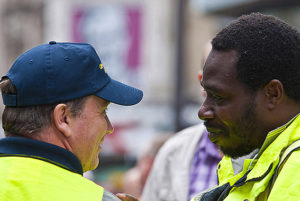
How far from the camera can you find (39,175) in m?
2.17

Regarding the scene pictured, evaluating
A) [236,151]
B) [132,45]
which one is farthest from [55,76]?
[132,45]

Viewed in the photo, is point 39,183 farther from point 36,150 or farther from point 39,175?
point 36,150

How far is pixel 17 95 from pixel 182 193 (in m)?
1.86

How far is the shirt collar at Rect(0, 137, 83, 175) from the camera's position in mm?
2260

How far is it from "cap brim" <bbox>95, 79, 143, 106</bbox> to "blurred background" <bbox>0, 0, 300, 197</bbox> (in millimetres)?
10039

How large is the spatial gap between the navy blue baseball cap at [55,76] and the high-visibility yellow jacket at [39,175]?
0.19m

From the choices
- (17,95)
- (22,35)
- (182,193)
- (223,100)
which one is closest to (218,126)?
(223,100)

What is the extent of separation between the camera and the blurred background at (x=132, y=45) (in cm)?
1441

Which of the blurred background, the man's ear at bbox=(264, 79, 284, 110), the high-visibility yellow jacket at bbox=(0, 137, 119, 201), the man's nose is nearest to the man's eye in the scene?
the man's nose

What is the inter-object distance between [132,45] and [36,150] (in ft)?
43.7

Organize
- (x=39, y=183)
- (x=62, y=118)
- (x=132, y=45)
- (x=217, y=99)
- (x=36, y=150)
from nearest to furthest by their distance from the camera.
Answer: (x=39, y=183)
(x=36, y=150)
(x=62, y=118)
(x=217, y=99)
(x=132, y=45)

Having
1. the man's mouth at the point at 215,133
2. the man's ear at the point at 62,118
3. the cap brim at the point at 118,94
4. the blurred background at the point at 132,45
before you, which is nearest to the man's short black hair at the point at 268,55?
the man's mouth at the point at 215,133

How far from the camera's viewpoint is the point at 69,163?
2328 millimetres

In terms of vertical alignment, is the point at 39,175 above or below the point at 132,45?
above
